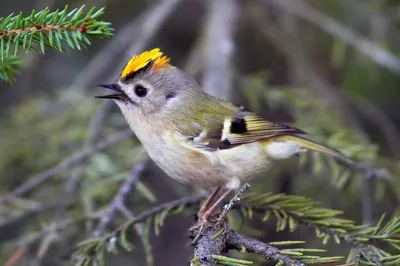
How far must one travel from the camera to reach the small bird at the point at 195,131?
192 cm

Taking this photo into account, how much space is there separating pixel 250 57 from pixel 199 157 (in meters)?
1.69

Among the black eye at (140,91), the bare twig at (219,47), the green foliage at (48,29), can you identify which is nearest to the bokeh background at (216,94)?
the bare twig at (219,47)

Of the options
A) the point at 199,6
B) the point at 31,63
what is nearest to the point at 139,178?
the point at 31,63

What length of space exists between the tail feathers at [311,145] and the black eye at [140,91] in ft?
1.63

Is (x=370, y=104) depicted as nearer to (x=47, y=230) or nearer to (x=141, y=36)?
(x=141, y=36)

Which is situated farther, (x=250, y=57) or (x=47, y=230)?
(x=250, y=57)

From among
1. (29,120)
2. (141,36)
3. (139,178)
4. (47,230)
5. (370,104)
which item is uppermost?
(370,104)

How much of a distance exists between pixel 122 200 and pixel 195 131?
34 cm

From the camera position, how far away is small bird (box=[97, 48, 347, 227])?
1.92m

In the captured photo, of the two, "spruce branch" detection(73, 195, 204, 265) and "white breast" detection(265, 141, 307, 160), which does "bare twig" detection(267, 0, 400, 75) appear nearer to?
"white breast" detection(265, 141, 307, 160)

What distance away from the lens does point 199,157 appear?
1.93 m

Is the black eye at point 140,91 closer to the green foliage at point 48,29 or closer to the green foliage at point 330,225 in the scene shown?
the green foliage at point 330,225

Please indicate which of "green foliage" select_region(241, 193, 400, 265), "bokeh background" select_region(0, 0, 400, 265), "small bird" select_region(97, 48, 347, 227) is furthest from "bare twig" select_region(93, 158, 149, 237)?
"green foliage" select_region(241, 193, 400, 265)

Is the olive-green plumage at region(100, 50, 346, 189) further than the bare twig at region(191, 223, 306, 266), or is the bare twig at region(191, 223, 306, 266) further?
the olive-green plumage at region(100, 50, 346, 189)
